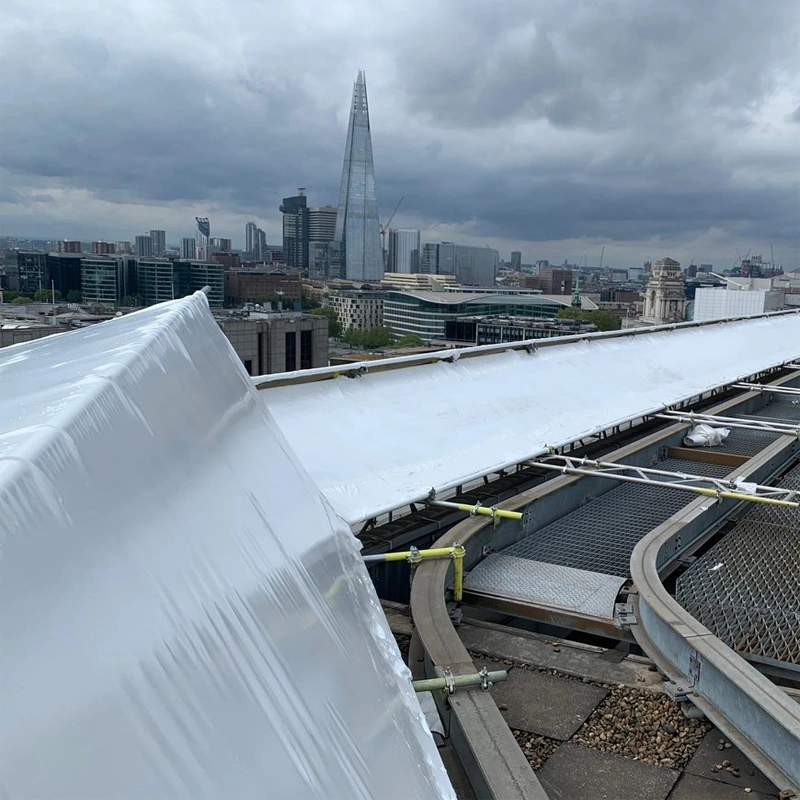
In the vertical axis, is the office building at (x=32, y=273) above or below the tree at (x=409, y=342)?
above

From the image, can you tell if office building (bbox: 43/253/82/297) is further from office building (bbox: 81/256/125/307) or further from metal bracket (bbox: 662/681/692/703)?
metal bracket (bbox: 662/681/692/703)

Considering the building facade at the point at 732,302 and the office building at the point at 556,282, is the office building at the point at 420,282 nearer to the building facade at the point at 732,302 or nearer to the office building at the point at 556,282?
the office building at the point at 556,282

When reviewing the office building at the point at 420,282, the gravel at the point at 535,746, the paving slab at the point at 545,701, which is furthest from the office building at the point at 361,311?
the gravel at the point at 535,746

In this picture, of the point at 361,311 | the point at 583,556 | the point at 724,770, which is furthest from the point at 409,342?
the point at 724,770

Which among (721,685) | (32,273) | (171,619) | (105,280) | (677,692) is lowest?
(677,692)

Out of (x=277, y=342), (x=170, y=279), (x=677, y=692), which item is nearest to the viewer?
(x=677, y=692)

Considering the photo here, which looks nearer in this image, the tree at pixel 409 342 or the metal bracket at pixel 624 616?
the metal bracket at pixel 624 616

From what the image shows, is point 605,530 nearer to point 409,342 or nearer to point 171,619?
point 171,619
